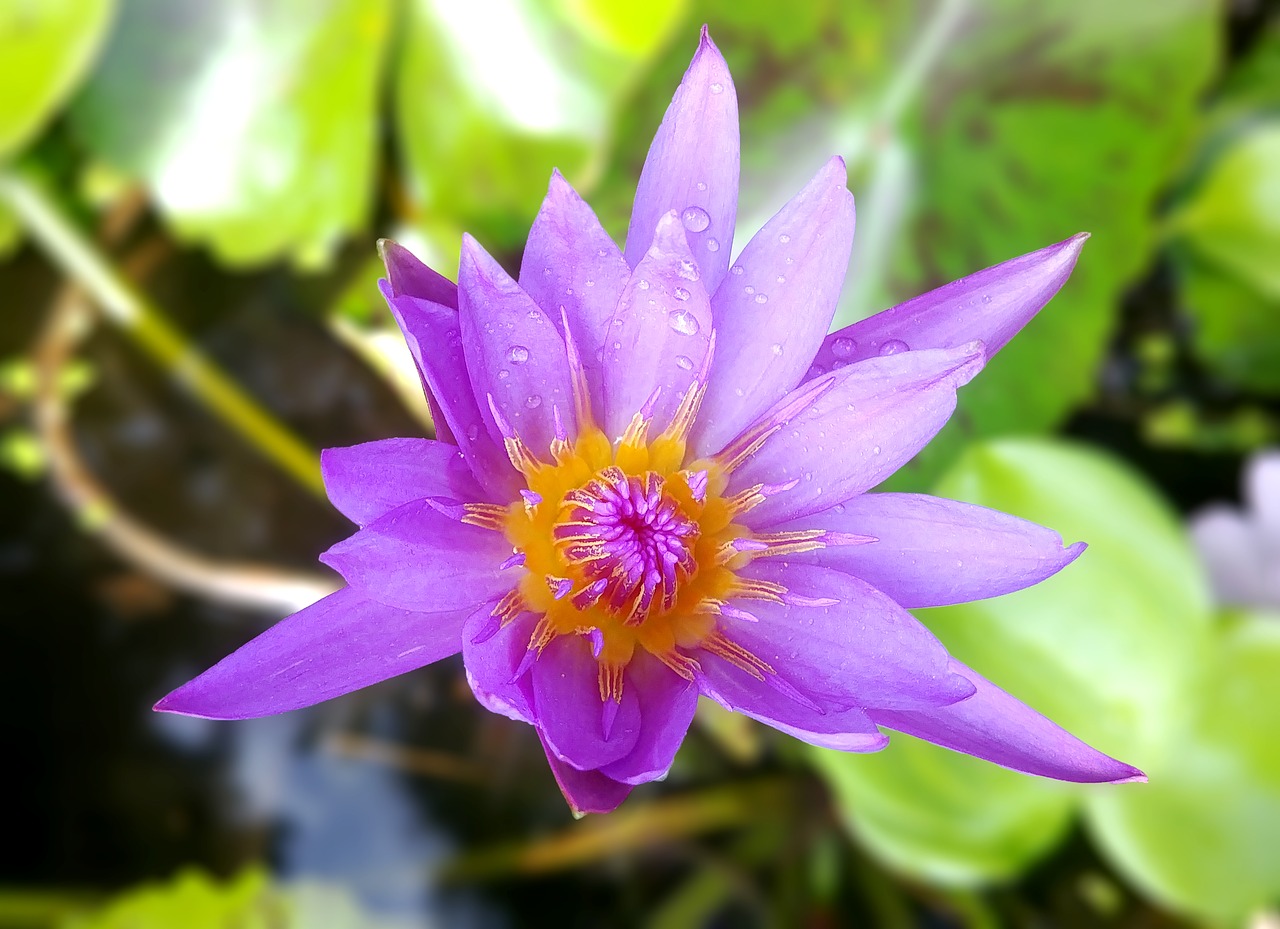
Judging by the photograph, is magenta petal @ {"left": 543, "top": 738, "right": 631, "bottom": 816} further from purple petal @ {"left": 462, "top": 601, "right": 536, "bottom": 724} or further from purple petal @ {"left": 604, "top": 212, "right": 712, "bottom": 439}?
purple petal @ {"left": 604, "top": 212, "right": 712, "bottom": 439}

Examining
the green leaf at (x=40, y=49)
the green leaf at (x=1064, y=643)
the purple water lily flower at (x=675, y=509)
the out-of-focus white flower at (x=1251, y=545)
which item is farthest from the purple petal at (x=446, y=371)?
the out-of-focus white flower at (x=1251, y=545)

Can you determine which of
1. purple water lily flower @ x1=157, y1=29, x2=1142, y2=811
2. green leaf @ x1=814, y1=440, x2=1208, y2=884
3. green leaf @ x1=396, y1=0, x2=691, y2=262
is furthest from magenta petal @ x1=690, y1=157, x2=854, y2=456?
green leaf @ x1=396, y1=0, x2=691, y2=262

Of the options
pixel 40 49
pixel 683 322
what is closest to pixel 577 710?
pixel 683 322

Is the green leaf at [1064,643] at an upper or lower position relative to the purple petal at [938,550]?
lower

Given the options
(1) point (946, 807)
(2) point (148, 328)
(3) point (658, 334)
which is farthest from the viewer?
(2) point (148, 328)

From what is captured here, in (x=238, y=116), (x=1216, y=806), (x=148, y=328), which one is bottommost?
(x=1216, y=806)

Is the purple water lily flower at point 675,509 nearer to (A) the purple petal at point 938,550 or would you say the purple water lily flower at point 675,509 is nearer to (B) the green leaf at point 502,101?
(A) the purple petal at point 938,550

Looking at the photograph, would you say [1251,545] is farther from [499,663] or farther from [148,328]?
[148,328]
